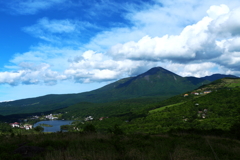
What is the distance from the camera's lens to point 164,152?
7660 mm

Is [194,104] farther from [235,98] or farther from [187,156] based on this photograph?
[187,156]

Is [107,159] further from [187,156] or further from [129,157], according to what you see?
[187,156]

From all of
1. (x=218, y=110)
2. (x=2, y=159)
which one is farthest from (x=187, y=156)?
(x=218, y=110)

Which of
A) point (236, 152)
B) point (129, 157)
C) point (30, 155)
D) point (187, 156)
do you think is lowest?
point (236, 152)

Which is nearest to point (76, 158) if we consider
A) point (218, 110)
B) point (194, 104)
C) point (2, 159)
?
point (2, 159)

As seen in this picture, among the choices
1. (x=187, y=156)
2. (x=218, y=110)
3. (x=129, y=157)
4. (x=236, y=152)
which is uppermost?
(x=129, y=157)

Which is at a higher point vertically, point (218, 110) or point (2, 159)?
point (2, 159)

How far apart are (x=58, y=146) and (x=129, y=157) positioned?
4028mm

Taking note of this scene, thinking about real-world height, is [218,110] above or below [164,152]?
below

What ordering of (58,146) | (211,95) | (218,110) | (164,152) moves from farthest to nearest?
(211,95) → (218,110) → (58,146) → (164,152)

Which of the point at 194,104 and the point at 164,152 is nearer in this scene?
the point at 164,152

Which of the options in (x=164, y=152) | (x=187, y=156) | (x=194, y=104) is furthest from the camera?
(x=194, y=104)

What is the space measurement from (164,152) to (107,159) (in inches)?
114

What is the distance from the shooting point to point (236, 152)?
8125 millimetres
